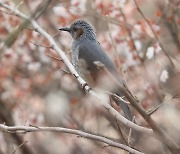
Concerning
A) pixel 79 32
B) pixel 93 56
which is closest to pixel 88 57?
pixel 93 56

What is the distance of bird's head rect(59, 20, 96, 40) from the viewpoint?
7004mm

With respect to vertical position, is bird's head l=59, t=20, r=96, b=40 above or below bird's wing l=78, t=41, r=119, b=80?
above

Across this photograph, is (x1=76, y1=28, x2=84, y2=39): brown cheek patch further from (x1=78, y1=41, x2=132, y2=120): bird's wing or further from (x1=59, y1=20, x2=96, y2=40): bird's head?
(x1=78, y1=41, x2=132, y2=120): bird's wing

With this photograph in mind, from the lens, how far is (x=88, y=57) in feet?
20.7

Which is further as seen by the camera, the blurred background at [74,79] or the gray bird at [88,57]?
the blurred background at [74,79]

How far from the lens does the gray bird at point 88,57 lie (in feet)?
19.2

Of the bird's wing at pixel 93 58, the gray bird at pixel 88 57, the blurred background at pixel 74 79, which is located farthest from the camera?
the blurred background at pixel 74 79

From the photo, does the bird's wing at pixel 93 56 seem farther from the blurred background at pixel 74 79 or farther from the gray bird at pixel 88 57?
the blurred background at pixel 74 79

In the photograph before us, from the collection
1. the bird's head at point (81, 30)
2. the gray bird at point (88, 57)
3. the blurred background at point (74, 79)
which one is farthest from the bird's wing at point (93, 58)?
the bird's head at point (81, 30)

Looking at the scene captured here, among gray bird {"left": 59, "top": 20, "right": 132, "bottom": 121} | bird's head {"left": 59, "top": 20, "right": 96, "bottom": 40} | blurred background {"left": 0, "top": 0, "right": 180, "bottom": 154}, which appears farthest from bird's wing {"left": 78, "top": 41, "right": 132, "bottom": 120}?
bird's head {"left": 59, "top": 20, "right": 96, "bottom": 40}

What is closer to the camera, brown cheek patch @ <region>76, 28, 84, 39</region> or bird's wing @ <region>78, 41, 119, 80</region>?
bird's wing @ <region>78, 41, 119, 80</region>

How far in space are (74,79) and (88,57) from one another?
212cm

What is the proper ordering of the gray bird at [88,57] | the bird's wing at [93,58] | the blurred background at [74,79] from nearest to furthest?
1. the gray bird at [88,57]
2. the bird's wing at [93,58]
3. the blurred background at [74,79]

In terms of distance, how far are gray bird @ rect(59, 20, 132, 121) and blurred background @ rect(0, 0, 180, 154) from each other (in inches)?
9.6
